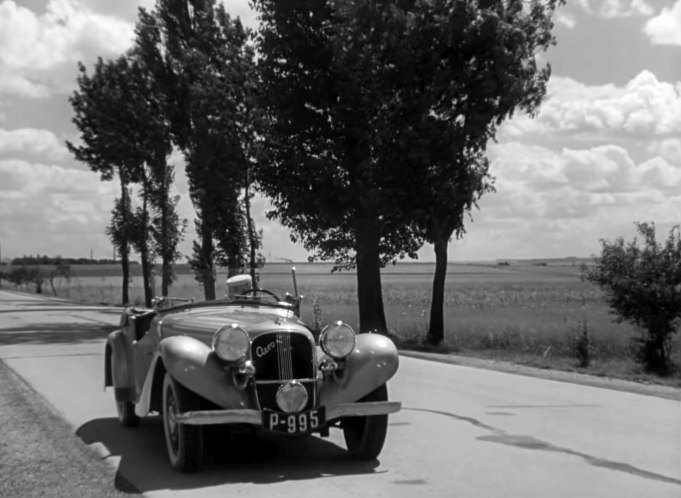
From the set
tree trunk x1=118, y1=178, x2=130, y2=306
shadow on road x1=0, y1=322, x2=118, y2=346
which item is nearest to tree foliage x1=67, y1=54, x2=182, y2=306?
tree trunk x1=118, y1=178, x2=130, y2=306

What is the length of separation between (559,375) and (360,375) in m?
8.27

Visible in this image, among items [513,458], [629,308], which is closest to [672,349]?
[629,308]

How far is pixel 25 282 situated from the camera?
89250 millimetres

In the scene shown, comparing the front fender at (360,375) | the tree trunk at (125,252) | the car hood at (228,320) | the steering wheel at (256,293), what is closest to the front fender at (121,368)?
the car hood at (228,320)

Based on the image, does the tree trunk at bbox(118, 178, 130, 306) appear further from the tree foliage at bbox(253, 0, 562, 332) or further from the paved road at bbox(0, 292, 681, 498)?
the paved road at bbox(0, 292, 681, 498)

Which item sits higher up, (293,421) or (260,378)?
(260,378)

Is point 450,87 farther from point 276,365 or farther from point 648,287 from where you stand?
point 276,365

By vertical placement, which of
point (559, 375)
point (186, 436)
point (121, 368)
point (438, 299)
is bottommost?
point (559, 375)

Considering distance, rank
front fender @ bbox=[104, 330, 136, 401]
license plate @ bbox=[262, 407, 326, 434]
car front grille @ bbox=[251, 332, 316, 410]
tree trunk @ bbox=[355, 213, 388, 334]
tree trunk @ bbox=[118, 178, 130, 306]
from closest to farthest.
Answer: license plate @ bbox=[262, 407, 326, 434], car front grille @ bbox=[251, 332, 316, 410], front fender @ bbox=[104, 330, 136, 401], tree trunk @ bbox=[355, 213, 388, 334], tree trunk @ bbox=[118, 178, 130, 306]

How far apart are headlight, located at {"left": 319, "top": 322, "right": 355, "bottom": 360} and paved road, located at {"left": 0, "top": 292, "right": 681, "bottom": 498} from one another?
904 mm

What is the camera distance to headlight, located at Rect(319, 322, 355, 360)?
708cm

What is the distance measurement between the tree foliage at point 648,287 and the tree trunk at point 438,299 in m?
5.22

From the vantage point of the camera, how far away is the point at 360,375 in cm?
711

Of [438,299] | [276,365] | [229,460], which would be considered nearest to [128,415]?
[229,460]
